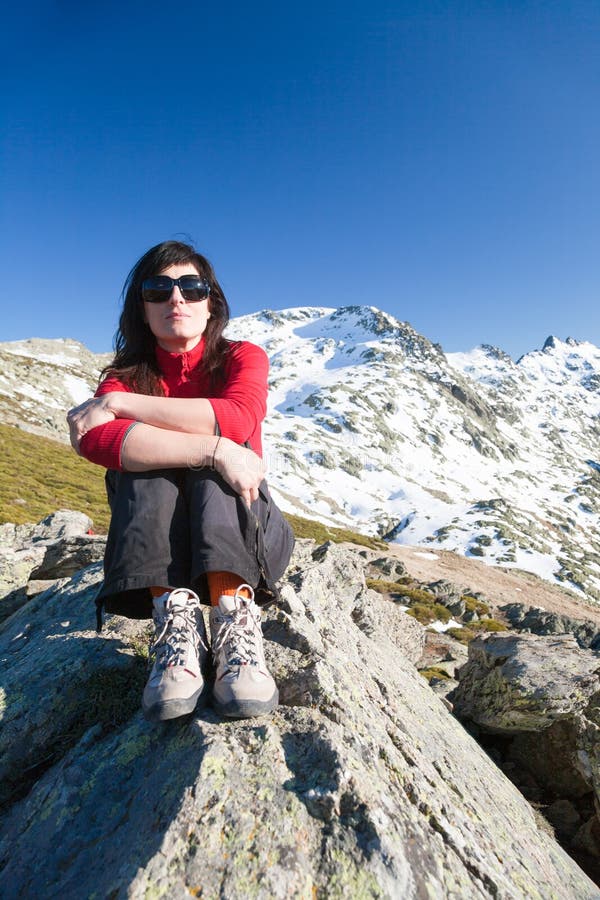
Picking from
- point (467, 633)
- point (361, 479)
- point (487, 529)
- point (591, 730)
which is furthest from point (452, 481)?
point (591, 730)

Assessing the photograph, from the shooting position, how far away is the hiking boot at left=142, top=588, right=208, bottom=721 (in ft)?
9.27

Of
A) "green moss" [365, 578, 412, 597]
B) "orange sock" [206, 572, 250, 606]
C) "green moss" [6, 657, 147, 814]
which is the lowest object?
"green moss" [365, 578, 412, 597]

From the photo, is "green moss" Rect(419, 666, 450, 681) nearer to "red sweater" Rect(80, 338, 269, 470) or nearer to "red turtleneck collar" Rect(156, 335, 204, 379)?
"red sweater" Rect(80, 338, 269, 470)

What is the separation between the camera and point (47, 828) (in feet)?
8.50

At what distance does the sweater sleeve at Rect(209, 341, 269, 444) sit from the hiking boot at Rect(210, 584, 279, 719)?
1.37 metres

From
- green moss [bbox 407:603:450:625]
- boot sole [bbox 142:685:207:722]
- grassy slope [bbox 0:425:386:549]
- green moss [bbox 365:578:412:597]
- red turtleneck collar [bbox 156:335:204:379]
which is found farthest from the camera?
grassy slope [bbox 0:425:386:549]

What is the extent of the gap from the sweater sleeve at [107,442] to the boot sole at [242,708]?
194cm

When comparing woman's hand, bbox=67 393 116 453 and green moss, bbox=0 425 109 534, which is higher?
woman's hand, bbox=67 393 116 453

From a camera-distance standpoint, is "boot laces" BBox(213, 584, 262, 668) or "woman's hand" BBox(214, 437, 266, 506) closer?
"boot laces" BBox(213, 584, 262, 668)

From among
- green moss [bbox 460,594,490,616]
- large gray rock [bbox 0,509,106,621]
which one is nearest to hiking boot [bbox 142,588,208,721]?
large gray rock [bbox 0,509,106,621]

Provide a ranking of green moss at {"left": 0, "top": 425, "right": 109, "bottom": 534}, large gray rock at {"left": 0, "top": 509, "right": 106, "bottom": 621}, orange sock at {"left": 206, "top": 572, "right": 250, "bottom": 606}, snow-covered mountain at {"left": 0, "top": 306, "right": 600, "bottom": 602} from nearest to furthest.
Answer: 1. orange sock at {"left": 206, "top": 572, "right": 250, "bottom": 606}
2. large gray rock at {"left": 0, "top": 509, "right": 106, "bottom": 621}
3. green moss at {"left": 0, "top": 425, "right": 109, "bottom": 534}
4. snow-covered mountain at {"left": 0, "top": 306, "right": 600, "bottom": 602}

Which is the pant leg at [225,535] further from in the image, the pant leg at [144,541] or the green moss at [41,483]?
the green moss at [41,483]

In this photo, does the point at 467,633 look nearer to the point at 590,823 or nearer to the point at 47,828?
the point at 590,823

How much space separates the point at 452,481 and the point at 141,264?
14458 centimetres
